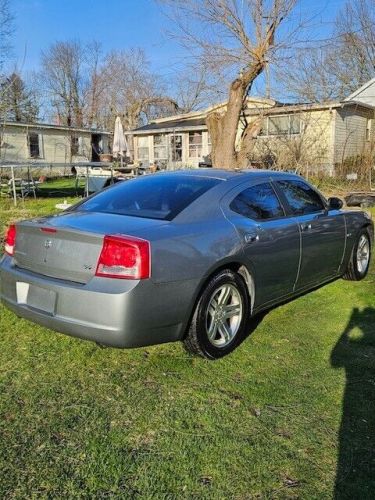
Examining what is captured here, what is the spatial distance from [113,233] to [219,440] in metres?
1.49

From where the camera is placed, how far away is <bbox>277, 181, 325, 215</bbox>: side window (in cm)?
477

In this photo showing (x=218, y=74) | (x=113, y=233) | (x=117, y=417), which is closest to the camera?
(x=117, y=417)

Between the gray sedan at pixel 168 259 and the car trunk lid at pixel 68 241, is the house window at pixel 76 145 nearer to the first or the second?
the gray sedan at pixel 168 259

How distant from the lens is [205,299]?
3.57 metres

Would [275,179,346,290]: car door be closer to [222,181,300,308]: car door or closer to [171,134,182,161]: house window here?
[222,181,300,308]: car door

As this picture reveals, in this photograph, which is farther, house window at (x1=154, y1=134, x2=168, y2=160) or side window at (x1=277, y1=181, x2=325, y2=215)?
house window at (x1=154, y1=134, x2=168, y2=160)

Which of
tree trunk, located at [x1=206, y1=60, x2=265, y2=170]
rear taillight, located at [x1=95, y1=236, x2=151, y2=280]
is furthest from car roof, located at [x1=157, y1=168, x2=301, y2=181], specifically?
tree trunk, located at [x1=206, y1=60, x2=265, y2=170]

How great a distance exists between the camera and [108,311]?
3092 millimetres

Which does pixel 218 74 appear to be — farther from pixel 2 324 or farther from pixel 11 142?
pixel 11 142

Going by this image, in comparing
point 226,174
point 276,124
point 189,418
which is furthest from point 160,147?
point 189,418

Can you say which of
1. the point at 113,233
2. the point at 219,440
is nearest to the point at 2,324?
the point at 113,233

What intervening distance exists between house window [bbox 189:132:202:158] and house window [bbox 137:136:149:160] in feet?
10.2

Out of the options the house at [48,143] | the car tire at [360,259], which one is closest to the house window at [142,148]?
the house at [48,143]

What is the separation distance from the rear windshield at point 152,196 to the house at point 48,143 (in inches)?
892
